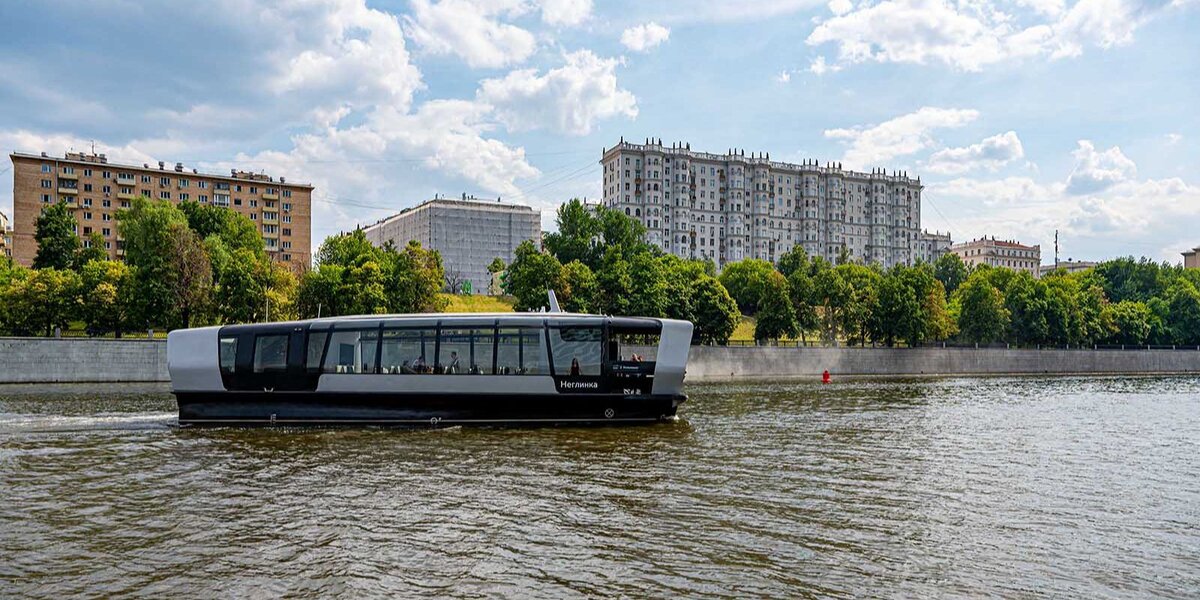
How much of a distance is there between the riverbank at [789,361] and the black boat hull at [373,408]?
118 ft

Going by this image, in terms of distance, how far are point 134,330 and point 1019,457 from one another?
76.4 meters

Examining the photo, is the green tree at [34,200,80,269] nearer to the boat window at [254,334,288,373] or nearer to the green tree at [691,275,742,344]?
the green tree at [691,275,742,344]

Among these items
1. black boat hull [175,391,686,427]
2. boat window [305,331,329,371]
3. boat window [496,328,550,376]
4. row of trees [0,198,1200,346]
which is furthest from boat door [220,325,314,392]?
row of trees [0,198,1200,346]

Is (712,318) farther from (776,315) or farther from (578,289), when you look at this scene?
(578,289)

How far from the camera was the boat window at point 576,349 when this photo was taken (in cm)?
3053

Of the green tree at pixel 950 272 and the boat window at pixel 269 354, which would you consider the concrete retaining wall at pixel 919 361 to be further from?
the green tree at pixel 950 272

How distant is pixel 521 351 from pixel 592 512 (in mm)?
13553

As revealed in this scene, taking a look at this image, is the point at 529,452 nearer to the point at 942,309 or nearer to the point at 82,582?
the point at 82,582

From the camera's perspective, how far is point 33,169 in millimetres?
129875

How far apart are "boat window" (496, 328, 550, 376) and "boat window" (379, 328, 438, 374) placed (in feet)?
7.94

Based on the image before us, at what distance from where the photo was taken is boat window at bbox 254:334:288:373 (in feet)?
99.1

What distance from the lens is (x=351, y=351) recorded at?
30.2 metres

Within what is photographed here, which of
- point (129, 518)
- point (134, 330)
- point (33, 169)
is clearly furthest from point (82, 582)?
point (33, 169)

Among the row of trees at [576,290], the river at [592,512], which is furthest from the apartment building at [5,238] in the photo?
the river at [592,512]
